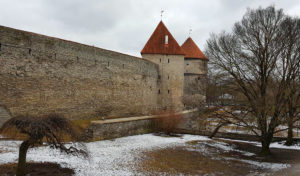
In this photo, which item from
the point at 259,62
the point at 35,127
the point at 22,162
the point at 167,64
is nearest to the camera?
the point at 35,127

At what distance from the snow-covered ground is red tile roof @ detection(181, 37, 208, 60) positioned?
16861mm

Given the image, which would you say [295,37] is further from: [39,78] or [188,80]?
[188,80]

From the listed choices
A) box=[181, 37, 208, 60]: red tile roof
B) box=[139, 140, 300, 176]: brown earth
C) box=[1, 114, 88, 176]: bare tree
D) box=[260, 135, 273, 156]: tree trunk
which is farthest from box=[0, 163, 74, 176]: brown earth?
box=[181, 37, 208, 60]: red tile roof

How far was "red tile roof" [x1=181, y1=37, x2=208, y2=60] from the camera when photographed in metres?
27.0

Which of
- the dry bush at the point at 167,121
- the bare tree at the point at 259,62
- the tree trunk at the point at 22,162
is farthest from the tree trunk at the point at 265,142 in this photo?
the tree trunk at the point at 22,162

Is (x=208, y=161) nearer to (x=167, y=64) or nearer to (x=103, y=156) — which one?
(x=103, y=156)

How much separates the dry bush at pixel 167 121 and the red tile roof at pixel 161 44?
30.4ft

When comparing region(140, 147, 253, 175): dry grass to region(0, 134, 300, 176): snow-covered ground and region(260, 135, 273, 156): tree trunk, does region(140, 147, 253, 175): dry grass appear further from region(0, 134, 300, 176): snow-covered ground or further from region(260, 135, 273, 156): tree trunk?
region(260, 135, 273, 156): tree trunk

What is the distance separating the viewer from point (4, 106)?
9828 millimetres

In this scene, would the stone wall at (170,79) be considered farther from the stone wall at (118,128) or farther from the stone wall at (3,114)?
the stone wall at (3,114)

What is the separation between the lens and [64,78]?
1265cm

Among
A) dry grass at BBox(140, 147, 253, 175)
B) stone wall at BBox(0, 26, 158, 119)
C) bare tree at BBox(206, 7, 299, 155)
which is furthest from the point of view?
stone wall at BBox(0, 26, 158, 119)

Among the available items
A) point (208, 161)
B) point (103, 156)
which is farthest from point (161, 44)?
point (103, 156)

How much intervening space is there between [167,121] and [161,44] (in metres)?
10.5
